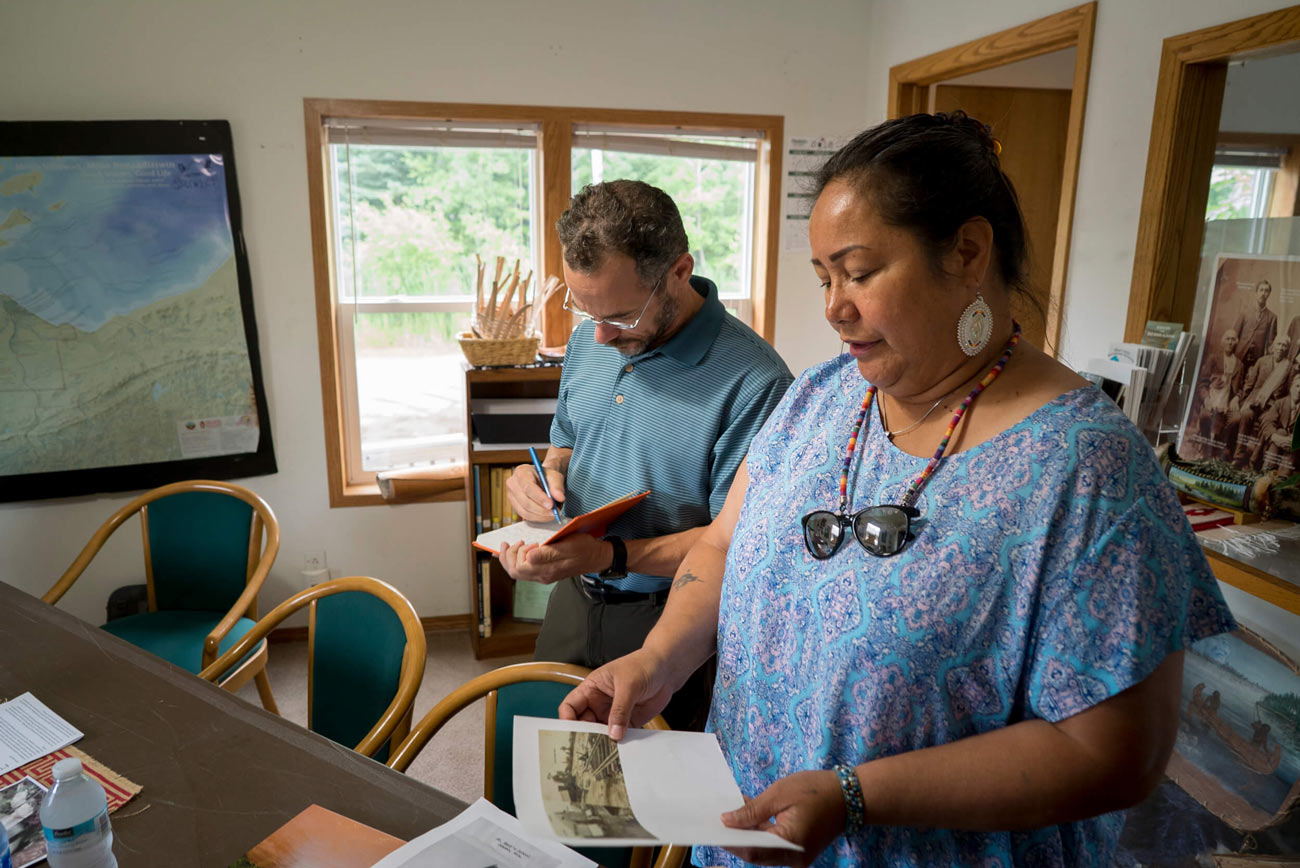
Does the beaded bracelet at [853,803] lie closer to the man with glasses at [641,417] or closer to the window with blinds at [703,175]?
the man with glasses at [641,417]

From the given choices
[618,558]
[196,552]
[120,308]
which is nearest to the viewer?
[618,558]

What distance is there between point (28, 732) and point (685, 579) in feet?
3.52

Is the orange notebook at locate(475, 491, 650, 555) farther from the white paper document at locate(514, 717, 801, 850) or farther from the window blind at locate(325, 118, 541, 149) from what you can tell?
the window blind at locate(325, 118, 541, 149)

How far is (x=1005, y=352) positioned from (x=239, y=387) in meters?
2.85

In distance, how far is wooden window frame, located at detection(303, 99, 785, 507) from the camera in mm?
3018

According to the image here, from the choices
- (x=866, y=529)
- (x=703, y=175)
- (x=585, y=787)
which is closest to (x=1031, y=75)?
→ (x=703, y=175)

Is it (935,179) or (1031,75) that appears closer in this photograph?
(935,179)

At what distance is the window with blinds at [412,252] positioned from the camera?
10.3 ft

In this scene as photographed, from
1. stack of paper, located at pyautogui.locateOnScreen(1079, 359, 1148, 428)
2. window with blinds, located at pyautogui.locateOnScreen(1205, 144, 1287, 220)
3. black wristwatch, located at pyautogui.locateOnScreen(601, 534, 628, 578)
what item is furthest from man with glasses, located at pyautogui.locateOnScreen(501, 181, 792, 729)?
window with blinds, located at pyautogui.locateOnScreen(1205, 144, 1287, 220)

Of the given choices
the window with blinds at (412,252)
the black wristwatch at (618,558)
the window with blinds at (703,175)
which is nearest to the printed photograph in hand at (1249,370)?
the black wristwatch at (618,558)

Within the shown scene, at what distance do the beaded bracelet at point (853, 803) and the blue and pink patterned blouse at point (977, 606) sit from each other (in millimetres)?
17

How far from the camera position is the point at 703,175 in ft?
11.1

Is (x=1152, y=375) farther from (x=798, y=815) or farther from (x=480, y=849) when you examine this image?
(x=480, y=849)

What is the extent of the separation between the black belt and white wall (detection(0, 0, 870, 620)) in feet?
5.68
